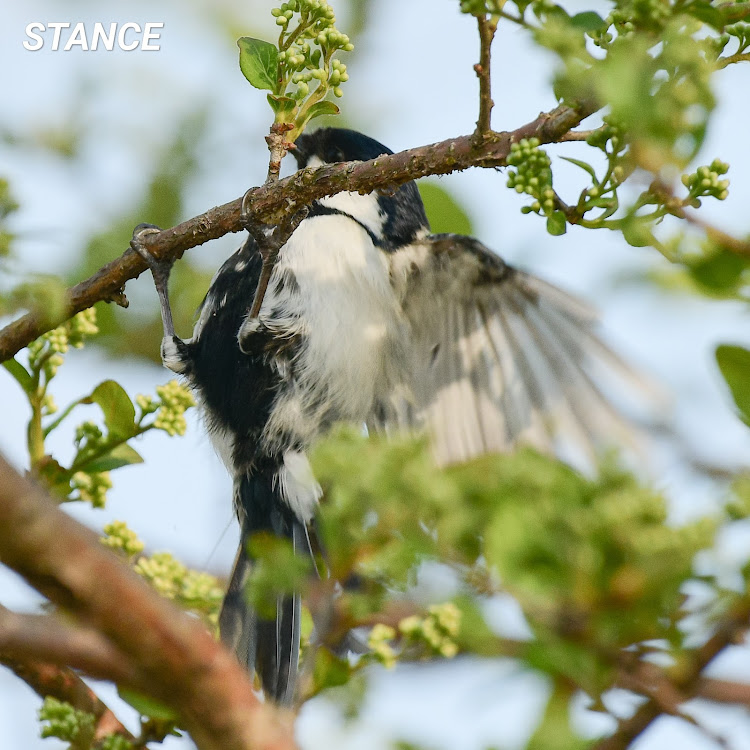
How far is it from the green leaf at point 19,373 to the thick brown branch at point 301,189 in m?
Result: 0.02

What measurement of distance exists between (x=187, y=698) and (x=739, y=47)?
3.96 ft

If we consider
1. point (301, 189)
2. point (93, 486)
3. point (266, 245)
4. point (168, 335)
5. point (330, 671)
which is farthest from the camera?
point (168, 335)

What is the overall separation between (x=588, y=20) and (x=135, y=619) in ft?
3.25

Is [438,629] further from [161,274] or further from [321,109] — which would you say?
[161,274]

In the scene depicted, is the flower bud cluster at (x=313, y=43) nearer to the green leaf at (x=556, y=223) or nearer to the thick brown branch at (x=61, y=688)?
A: the green leaf at (x=556, y=223)

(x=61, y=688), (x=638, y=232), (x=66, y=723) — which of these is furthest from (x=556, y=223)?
(x=61, y=688)

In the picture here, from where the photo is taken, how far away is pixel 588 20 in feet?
4.67

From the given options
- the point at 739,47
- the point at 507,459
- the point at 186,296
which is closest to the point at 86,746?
the point at 507,459

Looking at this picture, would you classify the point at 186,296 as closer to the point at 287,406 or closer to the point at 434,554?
the point at 287,406

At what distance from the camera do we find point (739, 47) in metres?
1.56

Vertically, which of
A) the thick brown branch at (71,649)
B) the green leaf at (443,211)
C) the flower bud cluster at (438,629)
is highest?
the green leaf at (443,211)

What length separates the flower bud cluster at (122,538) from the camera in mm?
2023

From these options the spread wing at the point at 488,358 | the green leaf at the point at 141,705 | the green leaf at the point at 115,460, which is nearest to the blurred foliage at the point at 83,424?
the green leaf at the point at 115,460

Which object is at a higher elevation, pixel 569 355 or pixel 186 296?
pixel 186 296
